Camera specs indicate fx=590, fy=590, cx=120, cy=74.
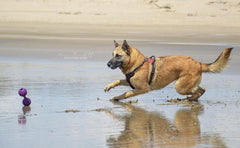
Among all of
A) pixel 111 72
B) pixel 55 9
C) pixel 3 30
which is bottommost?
pixel 111 72

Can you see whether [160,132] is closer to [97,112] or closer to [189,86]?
[97,112]

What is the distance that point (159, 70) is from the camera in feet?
32.7

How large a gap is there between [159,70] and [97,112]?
72.9 inches

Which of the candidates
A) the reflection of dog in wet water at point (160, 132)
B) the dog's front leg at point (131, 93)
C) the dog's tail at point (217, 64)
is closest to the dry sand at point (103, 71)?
the reflection of dog in wet water at point (160, 132)

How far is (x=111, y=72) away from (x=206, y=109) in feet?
14.7

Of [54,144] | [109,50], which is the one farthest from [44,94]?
[109,50]

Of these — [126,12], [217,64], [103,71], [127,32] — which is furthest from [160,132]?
[126,12]

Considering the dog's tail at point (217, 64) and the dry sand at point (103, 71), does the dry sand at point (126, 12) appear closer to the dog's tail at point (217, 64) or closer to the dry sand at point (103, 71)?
the dry sand at point (103, 71)

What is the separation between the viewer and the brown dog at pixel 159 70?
982 centimetres

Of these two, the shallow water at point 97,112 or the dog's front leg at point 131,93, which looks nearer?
the shallow water at point 97,112

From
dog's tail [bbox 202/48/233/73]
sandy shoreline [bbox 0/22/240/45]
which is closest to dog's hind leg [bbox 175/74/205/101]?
dog's tail [bbox 202/48/233/73]

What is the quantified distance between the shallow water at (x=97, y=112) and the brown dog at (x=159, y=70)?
26 centimetres

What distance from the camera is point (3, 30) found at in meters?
23.4

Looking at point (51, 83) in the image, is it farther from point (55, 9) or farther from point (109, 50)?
point (55, 9)
